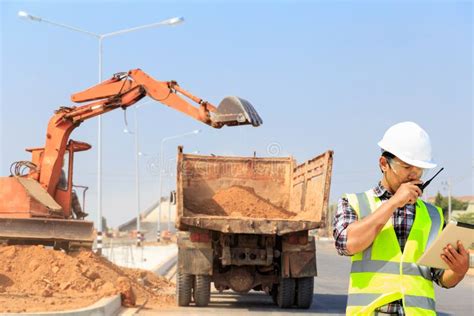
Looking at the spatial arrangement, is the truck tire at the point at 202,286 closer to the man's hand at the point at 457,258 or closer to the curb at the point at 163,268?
the curb at the point at 163,268

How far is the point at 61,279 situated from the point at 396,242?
12.4 m

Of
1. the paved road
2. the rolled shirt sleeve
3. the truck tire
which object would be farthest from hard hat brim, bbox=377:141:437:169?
the truck tire

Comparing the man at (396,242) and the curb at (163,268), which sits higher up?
the man at (396,242)

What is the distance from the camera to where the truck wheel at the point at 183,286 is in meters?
14.8

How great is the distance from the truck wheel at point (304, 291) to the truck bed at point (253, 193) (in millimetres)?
1107

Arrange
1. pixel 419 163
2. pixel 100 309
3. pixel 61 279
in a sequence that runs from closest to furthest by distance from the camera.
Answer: pixel 419 163
pixel 100 309
pixel 61 279

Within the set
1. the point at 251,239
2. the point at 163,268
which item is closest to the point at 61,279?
the point at 251,239

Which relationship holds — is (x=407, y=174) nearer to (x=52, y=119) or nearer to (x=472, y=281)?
(x=52, y=119)

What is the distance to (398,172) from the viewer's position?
381 centimetres

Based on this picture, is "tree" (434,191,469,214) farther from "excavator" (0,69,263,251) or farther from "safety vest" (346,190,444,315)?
"safety vest" (346,190,444,315)

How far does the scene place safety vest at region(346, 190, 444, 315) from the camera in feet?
12.4

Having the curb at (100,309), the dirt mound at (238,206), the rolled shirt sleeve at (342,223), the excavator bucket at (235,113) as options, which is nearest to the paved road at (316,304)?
the curb at (100,309)

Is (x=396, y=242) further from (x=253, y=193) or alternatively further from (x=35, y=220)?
(x=35, y=220)

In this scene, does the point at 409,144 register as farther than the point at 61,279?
No
